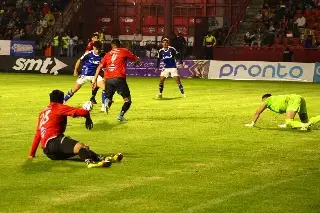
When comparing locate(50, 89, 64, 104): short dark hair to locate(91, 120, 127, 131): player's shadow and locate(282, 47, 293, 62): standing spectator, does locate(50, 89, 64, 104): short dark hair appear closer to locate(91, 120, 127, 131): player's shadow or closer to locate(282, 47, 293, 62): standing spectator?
locate(91, 120, 127, 131): player's shadow

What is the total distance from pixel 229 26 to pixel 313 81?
1210 centimetres

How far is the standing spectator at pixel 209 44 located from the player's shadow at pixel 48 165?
107 ft

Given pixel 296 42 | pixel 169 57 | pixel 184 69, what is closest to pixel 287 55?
pixel 296 42

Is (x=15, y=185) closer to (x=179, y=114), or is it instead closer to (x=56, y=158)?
(x=56, y=158)

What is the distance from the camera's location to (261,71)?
42.2 meters

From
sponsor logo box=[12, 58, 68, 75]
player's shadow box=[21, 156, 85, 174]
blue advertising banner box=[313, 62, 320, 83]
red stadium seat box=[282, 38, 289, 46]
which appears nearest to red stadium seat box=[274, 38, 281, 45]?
red stadium seat box=[282, 38, 289, 46]

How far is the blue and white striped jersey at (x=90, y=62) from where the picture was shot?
24.6 m

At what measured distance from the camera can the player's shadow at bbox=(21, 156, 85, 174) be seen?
13.1m

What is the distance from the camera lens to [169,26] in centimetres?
4888

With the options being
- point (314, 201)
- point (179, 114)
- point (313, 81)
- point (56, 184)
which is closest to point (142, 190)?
point (56, 184)

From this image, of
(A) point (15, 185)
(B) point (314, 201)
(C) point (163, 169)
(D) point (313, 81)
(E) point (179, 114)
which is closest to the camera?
(B) point (314, 201)

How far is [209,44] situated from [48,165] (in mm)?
33814

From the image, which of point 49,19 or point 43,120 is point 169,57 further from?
point 49,19

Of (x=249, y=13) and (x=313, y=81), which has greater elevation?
(x=249, y=13)
